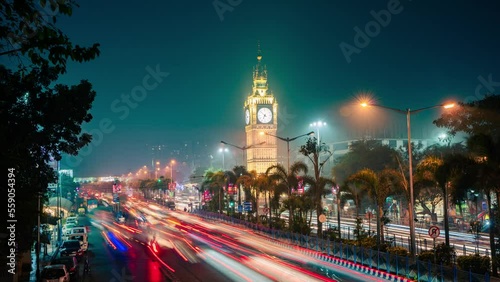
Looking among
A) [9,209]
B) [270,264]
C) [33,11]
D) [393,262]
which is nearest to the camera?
[33,11]

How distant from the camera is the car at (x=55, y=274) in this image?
2212cm

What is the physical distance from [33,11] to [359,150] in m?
85.2

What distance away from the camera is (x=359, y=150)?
297 ft

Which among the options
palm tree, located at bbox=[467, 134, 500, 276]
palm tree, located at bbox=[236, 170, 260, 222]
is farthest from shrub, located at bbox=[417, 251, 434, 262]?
palm tree, located at bbox=[236, 170, 260, 222]

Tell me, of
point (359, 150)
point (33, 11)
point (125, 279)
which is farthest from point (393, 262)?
point (359, 150)

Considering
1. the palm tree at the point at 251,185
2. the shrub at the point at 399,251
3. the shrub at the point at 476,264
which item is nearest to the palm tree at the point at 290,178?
the palm tree at the point at 251,185

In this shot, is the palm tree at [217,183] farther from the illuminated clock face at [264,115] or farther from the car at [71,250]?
the car at [71,250]

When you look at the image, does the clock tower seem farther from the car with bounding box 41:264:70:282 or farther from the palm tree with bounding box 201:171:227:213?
the car with bounding box 41:264:70:282

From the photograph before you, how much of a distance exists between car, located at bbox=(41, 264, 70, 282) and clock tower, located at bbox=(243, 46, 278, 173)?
340ft

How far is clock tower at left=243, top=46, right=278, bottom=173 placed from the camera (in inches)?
5074

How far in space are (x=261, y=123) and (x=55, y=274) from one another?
355 ft

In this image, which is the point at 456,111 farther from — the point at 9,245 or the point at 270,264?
the point at 9,245

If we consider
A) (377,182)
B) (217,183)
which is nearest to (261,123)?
(217,183)

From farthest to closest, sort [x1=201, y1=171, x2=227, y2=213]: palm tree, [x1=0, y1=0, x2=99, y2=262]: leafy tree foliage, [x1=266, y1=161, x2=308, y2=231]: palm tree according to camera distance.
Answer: [x1=201, y1=171, x2=227, y2=213]: palm tree → [x1=266, y1=161, x2=308, y2=231]: palm tree → [x1=0, y1=0, x2=99, y2=262]: leafy tree foliage
